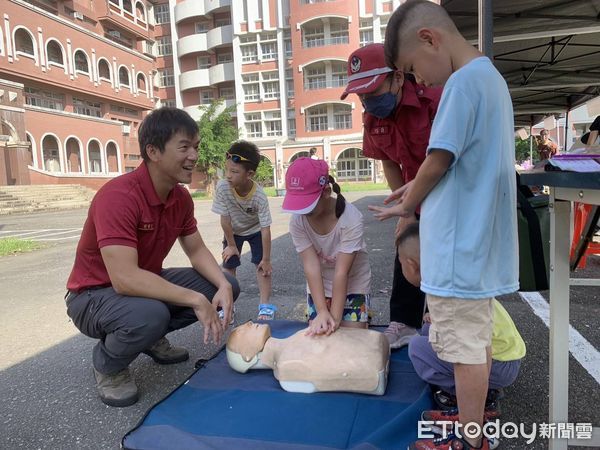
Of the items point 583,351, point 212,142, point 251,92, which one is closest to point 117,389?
point 583,351

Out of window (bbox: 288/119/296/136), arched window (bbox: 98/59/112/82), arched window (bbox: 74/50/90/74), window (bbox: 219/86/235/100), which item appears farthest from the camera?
window (bbox: 219/86/235/100)

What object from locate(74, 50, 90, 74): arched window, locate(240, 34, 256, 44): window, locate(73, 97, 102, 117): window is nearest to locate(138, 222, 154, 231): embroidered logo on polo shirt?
locate(73, 97, 102, 117): window

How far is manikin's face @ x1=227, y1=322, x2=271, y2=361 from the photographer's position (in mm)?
2262

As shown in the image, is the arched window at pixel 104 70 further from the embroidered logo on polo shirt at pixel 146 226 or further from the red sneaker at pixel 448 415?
the red sneaker at pixel 448 415

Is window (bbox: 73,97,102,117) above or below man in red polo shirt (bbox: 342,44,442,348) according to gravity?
above

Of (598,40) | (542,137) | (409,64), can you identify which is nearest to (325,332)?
(409,64)

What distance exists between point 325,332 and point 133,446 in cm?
99

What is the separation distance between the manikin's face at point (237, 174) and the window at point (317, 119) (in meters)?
35.0

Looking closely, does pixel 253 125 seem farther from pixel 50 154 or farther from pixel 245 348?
pixel 245 348

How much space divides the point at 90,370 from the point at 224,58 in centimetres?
4386

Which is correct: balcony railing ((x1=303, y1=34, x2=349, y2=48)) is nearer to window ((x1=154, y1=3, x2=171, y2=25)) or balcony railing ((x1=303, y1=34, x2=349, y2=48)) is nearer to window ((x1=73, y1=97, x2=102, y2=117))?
window ((x1=154, y1=3, x2=171, y2=25))

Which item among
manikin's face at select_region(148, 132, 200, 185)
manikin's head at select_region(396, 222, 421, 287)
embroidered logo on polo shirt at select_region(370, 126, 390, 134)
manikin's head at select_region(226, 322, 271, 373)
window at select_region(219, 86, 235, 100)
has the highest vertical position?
window at select_region(219, 86, 235, 100)

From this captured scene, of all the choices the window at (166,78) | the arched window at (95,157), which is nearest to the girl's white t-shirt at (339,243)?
the arched window at (95,157)

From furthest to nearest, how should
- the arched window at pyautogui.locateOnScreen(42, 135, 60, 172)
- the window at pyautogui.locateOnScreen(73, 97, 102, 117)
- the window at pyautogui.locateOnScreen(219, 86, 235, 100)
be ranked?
the window at pyautogui.locateOnScreen(219, 86, 235, 100) → the window at pyautogui.locateOnScreen(73, 97, 102, 117) → the arched window at pyautogui.locateOnScreen(42, 135, 60, 172)
